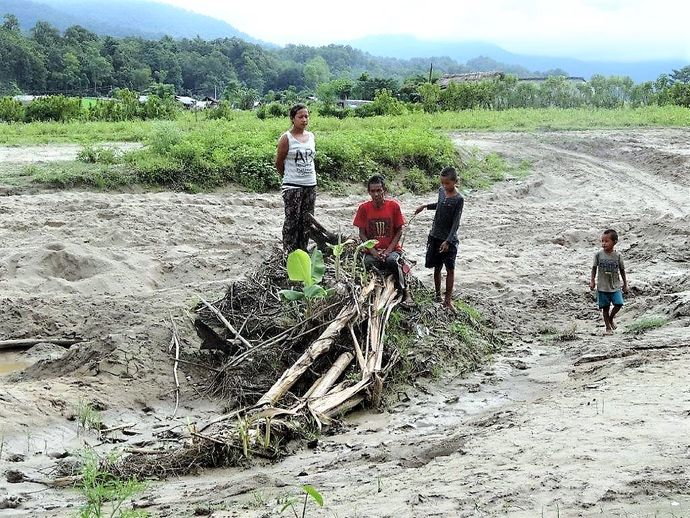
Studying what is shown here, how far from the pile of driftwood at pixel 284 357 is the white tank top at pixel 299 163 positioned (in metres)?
0.66

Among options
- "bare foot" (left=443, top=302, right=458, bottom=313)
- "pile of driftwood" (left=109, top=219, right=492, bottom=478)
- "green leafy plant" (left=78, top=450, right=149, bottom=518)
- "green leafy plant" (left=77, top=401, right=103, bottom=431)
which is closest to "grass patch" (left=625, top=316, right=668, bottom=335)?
"pile of driftwood" (left=109, top=219, right=492, bottom=478)

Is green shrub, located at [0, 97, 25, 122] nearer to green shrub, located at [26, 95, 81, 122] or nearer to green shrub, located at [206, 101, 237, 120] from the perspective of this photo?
green shrub, located at [26, 95, 81, 122]

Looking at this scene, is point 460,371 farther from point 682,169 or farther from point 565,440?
point 682,169

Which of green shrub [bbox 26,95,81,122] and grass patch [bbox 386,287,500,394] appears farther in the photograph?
green shrub [bbox 26,95,81,122]

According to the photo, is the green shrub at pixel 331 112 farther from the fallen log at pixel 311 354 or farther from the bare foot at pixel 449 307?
the fallen log at pixel 311 354

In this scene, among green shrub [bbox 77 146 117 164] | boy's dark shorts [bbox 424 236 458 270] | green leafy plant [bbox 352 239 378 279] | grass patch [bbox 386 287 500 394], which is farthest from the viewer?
green shrub [bbox 77 146 117 164]

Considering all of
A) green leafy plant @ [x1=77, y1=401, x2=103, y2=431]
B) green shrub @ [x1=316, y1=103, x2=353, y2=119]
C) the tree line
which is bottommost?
green leafy plant @ [x1=77, y1=401, x2=103, y2=431]

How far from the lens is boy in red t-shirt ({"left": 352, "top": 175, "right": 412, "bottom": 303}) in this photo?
653 cm

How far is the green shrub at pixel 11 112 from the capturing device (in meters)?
23.4

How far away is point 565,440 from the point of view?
3963 mm

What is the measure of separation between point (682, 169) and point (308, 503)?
525 inches

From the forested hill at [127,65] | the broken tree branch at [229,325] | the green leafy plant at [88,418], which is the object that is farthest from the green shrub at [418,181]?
the forested hill at [127,65]

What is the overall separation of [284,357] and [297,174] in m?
1.83

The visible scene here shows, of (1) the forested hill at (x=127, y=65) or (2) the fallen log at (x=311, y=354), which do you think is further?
(1) the forested hill at (x=127, y=65)
